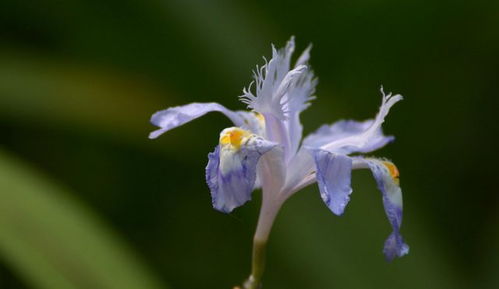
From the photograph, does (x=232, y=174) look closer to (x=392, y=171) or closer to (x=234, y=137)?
(x=234, y=137)

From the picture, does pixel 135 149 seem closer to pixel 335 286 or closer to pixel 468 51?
pixel 335 286

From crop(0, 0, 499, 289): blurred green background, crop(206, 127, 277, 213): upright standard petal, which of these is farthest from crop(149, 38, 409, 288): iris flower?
crop(0, 0, 499, 289): blurred green background

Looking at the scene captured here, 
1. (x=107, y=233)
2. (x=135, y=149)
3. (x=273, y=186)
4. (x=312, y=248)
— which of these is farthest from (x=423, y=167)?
(x=273, y=186)

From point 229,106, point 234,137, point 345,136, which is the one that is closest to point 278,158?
point 234,137

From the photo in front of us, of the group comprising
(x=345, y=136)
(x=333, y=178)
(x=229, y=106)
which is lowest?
(x=229, y=106)

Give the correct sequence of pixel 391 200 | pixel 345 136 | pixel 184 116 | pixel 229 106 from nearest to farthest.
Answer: pixel 391 200
pixel 184 116
pixel 345 136
pixel 229 106

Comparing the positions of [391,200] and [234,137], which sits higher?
[234,137]
